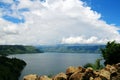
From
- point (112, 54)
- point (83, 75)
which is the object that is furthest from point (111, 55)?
point (83, 75)

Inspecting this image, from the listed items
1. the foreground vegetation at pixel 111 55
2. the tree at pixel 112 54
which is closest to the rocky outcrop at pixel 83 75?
the foreground vegetation at pixel 111 55

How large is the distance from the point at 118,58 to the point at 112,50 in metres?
2.84

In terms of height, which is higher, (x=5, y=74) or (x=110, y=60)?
(x=110, y=60)

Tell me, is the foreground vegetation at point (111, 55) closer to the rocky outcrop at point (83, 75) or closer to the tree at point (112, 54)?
the tree at point (112, 54)

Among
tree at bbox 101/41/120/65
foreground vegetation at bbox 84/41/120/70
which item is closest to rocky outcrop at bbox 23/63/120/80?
foreground vegetation at bbox 84/41/120/70

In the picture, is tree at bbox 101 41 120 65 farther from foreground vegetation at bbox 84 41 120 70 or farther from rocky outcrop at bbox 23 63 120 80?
rocky outcrop at bbox 23 63 120 80

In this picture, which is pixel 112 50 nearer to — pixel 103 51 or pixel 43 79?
pixel 103 51

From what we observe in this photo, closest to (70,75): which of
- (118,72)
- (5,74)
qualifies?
(118,72)

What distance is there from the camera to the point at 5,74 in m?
162

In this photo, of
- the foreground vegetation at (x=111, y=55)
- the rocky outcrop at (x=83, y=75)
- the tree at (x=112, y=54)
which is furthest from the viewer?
the tree at (x=112, y=54)

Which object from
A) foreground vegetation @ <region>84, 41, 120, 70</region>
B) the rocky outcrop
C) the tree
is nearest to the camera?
the rocky outcrop

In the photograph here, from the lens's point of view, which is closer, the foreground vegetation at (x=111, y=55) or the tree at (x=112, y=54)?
the foreground vegetation at (x=111, y=55)

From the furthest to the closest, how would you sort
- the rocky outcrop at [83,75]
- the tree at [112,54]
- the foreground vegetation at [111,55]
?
the tree at [112,54] → the foreground vegetation at [111,55] → the rocky outcrop at [83,75]

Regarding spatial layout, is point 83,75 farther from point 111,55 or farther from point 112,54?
point 111,55
